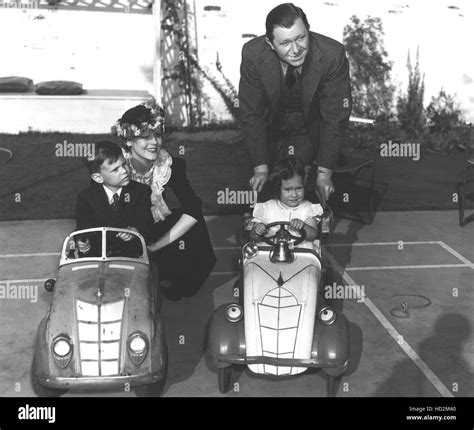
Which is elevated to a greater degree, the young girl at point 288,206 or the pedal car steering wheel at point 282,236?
the young girl at point 288,206

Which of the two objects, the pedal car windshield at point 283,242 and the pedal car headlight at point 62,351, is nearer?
the pedal car headlight at point 62,351

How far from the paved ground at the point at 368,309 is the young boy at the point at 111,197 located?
1.07 meters

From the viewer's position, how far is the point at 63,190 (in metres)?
11.6

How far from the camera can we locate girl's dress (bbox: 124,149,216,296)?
7.34 m

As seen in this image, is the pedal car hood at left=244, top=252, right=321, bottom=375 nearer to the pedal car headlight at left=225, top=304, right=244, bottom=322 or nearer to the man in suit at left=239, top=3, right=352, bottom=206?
the pedal car headlight at left=225, top=304, right=244, bottom=322

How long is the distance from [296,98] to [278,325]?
2553 mm

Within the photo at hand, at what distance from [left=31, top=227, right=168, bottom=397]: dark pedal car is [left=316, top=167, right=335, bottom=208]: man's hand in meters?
1.83

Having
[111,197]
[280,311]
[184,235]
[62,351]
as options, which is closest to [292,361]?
[280,311]

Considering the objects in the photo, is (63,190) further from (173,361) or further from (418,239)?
(173,361)

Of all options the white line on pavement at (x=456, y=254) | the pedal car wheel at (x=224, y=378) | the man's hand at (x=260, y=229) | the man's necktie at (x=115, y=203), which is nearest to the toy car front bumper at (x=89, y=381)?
the pedal car wheel at (x=224, y=378)

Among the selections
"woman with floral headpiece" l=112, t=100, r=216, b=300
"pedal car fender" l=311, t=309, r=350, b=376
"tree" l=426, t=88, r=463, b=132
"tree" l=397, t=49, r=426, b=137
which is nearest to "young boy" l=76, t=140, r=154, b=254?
"woman with floral headpiece" l=112, t=100, r=216, b=300

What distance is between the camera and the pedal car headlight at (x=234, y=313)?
19.3 feet

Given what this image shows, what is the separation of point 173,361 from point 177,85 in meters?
10.6

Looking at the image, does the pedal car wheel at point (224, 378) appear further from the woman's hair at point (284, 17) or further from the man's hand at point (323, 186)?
the woman's hair at point (284, 17)
